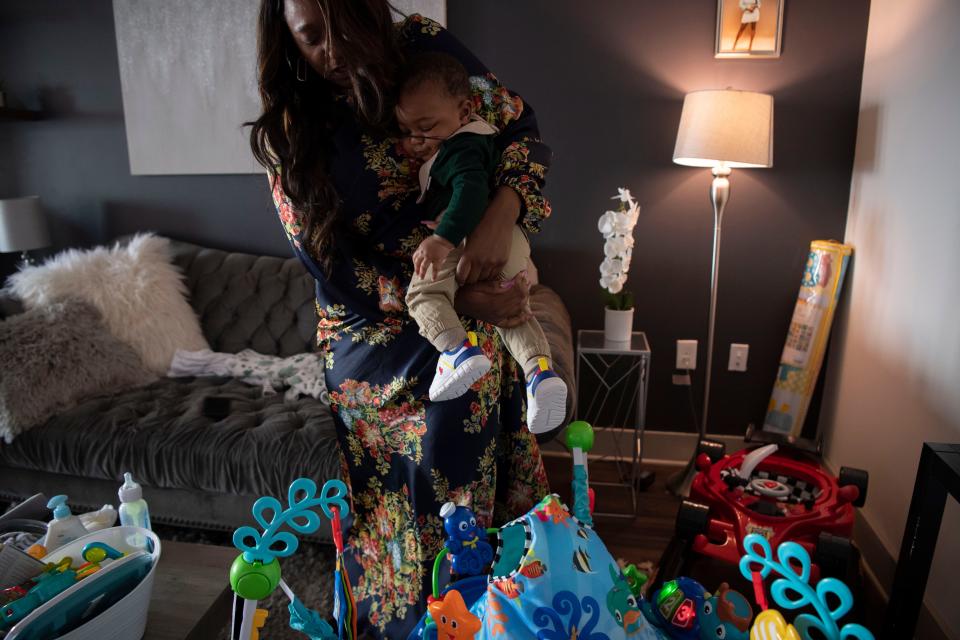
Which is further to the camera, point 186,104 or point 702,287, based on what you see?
point 186,104

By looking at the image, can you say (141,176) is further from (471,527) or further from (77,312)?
(471,527)

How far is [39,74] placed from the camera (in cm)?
297

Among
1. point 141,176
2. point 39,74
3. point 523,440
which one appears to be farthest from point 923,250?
point 39,74

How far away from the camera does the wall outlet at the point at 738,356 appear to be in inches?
101

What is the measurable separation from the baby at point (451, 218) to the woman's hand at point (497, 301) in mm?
19

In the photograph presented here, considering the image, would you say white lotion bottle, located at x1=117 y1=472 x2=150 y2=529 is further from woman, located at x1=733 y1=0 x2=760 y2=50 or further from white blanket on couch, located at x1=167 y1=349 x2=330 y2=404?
woman, located at x1=733 y1=0 x2=760 y2=50

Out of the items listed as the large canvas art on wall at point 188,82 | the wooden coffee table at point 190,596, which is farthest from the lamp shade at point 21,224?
the wooden coffee table at point 190,596

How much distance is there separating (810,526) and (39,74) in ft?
11.9

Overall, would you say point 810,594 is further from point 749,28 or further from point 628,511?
point 749,28

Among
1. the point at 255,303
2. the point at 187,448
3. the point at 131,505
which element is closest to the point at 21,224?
the point at 255,303

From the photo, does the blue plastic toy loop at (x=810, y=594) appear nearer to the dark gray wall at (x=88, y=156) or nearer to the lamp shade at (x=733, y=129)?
the lamp shade at (x=733, y=129)

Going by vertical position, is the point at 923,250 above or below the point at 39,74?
below

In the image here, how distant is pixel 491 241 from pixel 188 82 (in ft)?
7.57

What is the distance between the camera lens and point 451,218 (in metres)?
1.05
